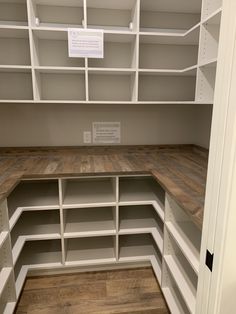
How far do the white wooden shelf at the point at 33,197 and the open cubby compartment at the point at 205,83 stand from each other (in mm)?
1302

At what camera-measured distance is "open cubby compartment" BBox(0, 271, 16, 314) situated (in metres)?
1.38

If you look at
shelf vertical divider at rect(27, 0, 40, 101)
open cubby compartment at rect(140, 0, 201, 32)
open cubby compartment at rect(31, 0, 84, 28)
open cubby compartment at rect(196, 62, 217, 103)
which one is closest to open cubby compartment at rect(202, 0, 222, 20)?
open cubby compartment at rect(196, 62, 217, 103)

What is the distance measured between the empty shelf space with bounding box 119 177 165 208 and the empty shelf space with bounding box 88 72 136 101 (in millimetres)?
753

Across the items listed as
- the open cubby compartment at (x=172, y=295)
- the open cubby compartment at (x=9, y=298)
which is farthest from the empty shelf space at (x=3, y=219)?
the open cubby compartment at (x=172, y=295)

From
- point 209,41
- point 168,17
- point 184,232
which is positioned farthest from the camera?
point 168,17

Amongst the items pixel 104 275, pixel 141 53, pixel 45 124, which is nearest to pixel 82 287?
pixel 104 275

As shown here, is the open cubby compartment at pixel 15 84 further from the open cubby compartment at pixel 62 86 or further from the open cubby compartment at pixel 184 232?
the open cubby compartment at pixel 184 232

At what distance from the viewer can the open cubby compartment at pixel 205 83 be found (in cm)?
164

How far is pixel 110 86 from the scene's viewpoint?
210cm

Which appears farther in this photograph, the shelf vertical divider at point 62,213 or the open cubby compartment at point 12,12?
the open cubby compartment at point 12,12

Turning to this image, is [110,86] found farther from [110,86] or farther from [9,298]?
[9,298]

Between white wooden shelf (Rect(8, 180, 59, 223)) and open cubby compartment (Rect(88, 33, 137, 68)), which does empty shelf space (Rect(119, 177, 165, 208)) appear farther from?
open cubby compartment (Rect(88, 33, 137, 68))

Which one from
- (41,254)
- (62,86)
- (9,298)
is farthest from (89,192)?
(62,86)

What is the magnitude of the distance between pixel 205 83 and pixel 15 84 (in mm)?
1541
